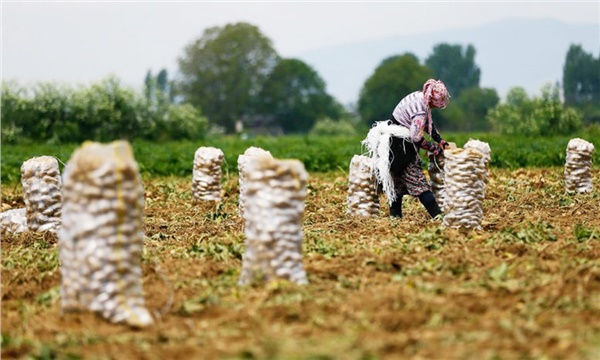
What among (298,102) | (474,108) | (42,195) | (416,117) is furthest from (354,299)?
(298,102)

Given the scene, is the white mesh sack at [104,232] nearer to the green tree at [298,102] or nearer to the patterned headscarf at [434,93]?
the patterned headscarf at [434,93]

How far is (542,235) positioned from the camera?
355 inches

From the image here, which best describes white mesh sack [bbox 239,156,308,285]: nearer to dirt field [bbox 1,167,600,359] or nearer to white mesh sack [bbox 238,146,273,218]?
dirt field [bbox 1,167,600,359]

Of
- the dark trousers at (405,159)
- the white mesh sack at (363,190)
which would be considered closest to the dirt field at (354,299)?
the dark trousers at (405,159)

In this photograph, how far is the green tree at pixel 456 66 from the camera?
10281 centimetres

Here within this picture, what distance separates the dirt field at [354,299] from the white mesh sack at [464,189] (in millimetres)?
266

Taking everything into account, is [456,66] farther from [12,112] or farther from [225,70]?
[12,112]

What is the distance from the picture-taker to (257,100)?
3103 inches

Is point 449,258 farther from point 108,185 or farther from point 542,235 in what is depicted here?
point 108,185

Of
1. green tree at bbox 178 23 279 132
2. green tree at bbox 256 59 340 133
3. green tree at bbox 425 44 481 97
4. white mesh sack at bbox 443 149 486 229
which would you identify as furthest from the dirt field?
green tree at bbox 425 44 481 97

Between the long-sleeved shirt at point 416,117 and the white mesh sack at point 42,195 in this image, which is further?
the long-sleeved shirt at point 416,117

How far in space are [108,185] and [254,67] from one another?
235ft

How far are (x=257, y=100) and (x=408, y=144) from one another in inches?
2696

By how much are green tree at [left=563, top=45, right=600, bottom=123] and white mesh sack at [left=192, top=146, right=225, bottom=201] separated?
133 ft
